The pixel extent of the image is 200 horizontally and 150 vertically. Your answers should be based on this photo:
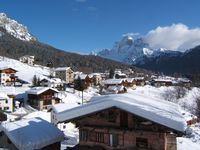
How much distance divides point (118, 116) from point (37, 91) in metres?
54.1

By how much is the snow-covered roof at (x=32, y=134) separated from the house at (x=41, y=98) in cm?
3850

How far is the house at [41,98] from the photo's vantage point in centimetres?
6944

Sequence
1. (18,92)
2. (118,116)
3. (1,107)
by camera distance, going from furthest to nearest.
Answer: (18,92), (1,107), (118,116)

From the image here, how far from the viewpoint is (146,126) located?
55.5 ft

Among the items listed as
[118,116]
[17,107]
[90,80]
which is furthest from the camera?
[90,80]

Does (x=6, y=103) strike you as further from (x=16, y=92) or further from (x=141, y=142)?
(x=141, y=142)

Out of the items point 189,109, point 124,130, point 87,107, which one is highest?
point 87,107

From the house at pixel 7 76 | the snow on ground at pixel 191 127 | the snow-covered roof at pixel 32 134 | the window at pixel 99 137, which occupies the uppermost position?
the house at pixel 7 76

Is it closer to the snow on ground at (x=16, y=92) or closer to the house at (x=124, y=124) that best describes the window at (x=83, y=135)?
the house at (x=124, y=124)

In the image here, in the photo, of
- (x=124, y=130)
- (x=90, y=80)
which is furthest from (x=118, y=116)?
(x=90, y=80)

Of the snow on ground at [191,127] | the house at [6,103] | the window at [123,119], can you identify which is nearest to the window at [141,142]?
the window at [123,119]

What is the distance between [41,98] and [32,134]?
42.5 meters

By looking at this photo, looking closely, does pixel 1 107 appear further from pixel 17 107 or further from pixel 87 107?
pixel 87 107

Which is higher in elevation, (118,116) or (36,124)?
(118,116)
